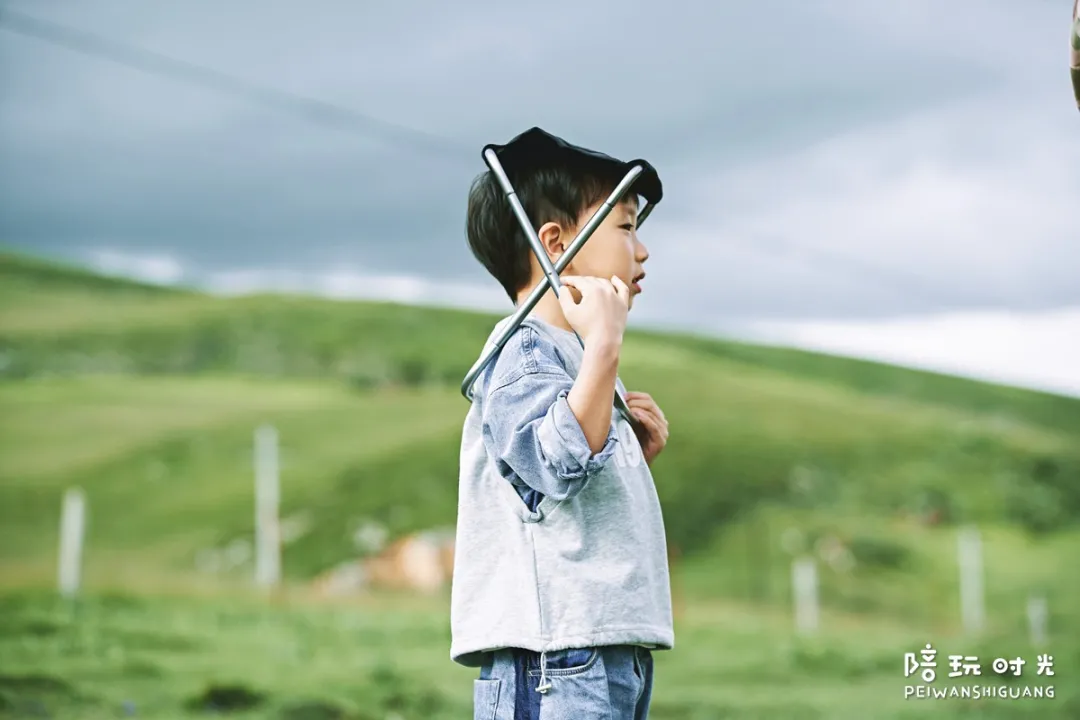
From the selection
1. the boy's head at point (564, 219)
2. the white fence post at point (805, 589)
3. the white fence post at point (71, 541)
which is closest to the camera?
the boy's head at point (564, 219)

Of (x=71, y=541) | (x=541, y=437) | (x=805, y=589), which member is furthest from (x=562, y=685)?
(x=805, y=589)

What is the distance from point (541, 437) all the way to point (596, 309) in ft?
0.57

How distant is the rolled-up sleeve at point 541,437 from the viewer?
58.1 inches

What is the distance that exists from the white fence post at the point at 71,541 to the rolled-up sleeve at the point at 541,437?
22.4 ft

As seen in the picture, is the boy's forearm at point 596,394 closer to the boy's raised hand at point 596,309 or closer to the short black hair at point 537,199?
the boy's raised hand at point 596,309

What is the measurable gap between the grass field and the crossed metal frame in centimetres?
330

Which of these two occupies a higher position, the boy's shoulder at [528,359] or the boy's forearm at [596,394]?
the boy's shoulder at [528,359]

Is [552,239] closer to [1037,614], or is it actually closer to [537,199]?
[537,199]

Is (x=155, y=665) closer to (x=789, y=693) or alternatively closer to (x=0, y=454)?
(x=789, y=693)

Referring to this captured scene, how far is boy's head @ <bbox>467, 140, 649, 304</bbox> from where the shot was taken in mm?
1695

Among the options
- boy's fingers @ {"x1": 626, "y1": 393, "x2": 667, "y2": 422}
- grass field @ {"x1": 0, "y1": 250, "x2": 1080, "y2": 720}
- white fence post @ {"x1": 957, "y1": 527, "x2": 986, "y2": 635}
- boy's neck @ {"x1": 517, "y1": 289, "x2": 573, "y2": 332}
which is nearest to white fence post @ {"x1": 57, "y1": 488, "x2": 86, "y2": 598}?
grass field @ {"x1": 0, "y1": 250, "x2": 1080, "y2": 720}

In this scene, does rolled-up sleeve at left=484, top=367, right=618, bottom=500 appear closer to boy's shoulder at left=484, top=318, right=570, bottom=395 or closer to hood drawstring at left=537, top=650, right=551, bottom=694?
boy's shoulder at left=484, top=318, right=570, bottom=395

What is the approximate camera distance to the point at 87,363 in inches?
518

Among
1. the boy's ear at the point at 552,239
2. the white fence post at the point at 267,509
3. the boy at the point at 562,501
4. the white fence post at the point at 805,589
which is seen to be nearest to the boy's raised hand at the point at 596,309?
the boy at the point at 562,501
